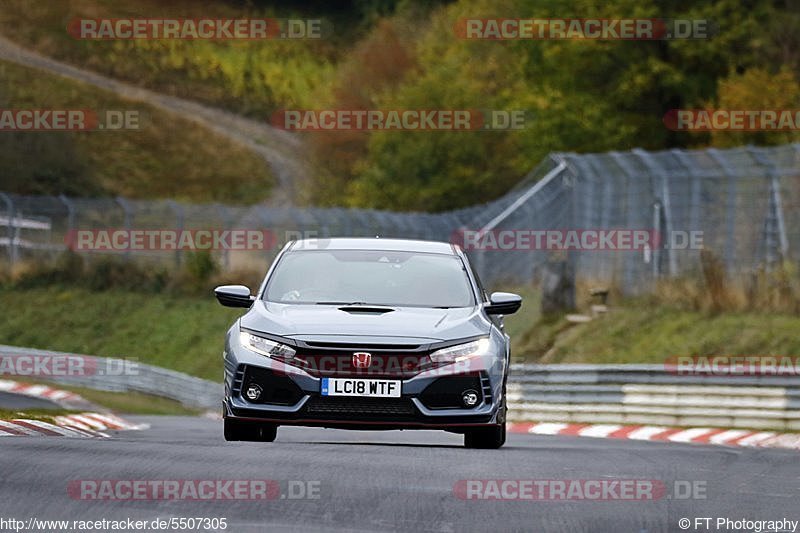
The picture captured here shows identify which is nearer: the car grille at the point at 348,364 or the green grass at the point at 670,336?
the car grille at the point at 348,364

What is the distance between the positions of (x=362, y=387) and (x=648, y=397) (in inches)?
427

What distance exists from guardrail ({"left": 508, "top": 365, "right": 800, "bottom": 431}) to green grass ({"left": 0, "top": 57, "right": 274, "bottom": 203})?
67.3 metres

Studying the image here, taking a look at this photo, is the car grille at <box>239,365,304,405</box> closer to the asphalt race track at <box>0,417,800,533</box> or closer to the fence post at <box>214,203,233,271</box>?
the asphalt race track at <box>0,417,800,533</box>

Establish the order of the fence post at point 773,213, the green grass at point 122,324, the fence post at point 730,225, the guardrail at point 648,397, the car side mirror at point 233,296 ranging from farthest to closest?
1. the green grass at point 122,324
2. the fence post at point 730,225
3. the fence post at point 773,213
4. the guardrail at point 648,397
5. the car side mirror at point 233,296

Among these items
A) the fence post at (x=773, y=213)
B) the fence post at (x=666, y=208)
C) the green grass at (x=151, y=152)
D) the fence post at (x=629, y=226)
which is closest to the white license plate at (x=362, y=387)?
the fence post at (x=773, y=213)

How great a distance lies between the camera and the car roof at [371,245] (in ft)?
47.7

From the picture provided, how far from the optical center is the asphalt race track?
917 centimetres

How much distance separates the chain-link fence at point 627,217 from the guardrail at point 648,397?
403 centimetres

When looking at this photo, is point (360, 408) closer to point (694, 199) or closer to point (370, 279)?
point (370, 279)

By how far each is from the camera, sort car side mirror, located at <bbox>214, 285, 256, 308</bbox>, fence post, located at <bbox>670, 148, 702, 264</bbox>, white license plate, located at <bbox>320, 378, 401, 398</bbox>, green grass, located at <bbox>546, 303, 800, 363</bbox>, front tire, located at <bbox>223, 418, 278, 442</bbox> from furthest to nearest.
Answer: fence post, located at <bbox>670, 148, 702, 264</bbox> < green grass, located at <bbox>546, 303, 800, 363</bbox> < car side mirror, located at <bbox>214, 285, 256, 308</bbox> < front tire, located at <bbox>223, 418, 278, 442</bbox> < white license plate, located at <bbox>320, 378, 401, 398</bbox>

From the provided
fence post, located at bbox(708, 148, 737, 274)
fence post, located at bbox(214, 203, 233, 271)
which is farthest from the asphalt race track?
fence post, located at bbox(214, 203, 233, 271)

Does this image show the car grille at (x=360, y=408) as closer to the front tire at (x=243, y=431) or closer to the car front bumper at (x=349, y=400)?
the car front bumper at (x=349, y=400)

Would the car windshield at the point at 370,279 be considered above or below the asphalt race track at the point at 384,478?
→ above

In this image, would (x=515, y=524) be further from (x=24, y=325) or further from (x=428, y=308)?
(x=24, y=325)
